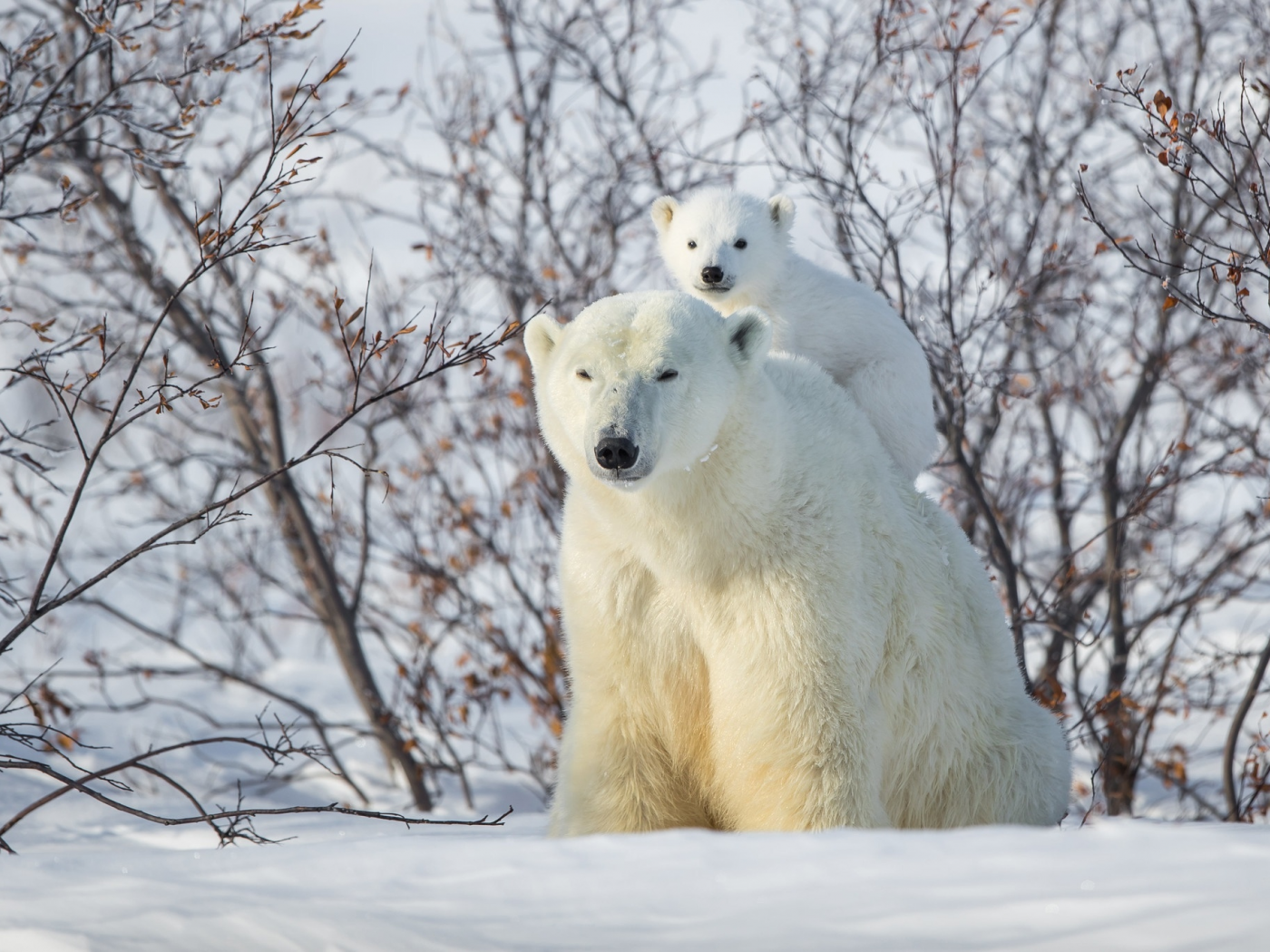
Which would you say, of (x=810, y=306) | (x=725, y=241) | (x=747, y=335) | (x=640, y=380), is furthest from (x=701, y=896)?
(x=725, y=241)

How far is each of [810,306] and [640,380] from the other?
4.65 ft

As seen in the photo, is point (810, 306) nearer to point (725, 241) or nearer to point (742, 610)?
point (725, 241)

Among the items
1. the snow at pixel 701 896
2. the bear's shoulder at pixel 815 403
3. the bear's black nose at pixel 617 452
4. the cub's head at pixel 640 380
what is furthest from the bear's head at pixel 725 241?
the snow at pixel 701 896

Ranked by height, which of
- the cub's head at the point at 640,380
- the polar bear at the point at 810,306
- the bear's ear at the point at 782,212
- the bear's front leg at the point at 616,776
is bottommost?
the bear's front leg at the point at 616,776

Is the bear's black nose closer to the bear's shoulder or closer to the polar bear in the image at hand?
the bear's shoulder

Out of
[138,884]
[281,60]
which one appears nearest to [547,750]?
[281,60]

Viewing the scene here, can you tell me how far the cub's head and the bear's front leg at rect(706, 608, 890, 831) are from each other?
0.55 metres

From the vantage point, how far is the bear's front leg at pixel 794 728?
3.07 metres

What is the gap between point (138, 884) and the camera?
2.36 meters

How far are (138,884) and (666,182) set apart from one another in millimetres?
5707

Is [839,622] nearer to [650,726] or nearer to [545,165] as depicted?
[650,726]

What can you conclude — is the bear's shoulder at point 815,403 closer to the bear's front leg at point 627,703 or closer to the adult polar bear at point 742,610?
the adult polar bear at point 742,610

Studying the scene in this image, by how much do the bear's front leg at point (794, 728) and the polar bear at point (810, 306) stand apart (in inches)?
42.4

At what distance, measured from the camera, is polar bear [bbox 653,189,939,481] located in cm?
390
